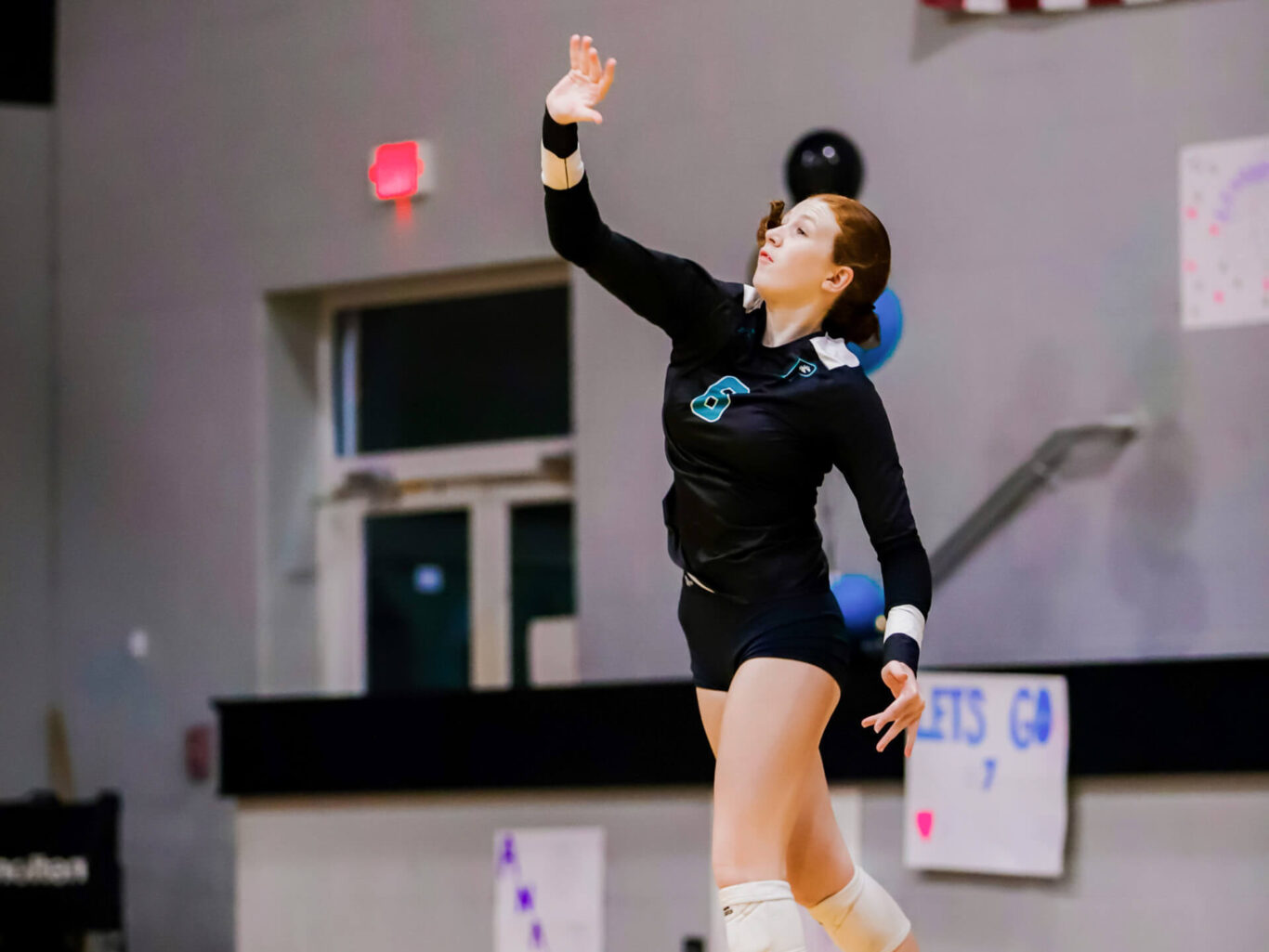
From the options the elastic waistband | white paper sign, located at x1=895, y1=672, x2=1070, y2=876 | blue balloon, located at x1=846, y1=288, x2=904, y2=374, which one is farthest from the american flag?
the elastic waistband

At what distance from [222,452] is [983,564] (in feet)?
7.68

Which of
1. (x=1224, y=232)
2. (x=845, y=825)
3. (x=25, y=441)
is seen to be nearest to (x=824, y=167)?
(x=1224, y=232)

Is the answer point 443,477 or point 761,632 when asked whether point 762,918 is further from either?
point 443,477

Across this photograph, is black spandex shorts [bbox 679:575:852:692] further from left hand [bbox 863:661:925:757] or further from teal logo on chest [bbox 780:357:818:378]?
teal logo on chest [bbox 780:357:818:378]

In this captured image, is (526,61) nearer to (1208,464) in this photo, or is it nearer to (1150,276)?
(1150,276)

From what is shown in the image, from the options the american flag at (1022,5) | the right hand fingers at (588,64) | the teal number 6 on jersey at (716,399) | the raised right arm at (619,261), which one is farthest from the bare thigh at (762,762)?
the american flag at (1022,5)

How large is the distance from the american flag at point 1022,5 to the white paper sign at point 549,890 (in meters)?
2.19

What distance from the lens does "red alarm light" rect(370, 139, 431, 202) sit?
481 cm

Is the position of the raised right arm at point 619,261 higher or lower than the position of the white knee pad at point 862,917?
higher

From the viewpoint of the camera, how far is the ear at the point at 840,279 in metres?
2.14

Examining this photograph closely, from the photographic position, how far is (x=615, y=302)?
4.56 metres

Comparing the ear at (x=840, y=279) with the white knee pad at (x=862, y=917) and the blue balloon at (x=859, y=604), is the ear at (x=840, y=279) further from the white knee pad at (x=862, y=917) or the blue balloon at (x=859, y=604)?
the blue balloon at (x=859, y=604)

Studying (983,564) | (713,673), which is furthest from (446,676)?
(713,673)

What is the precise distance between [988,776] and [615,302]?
1987mm
